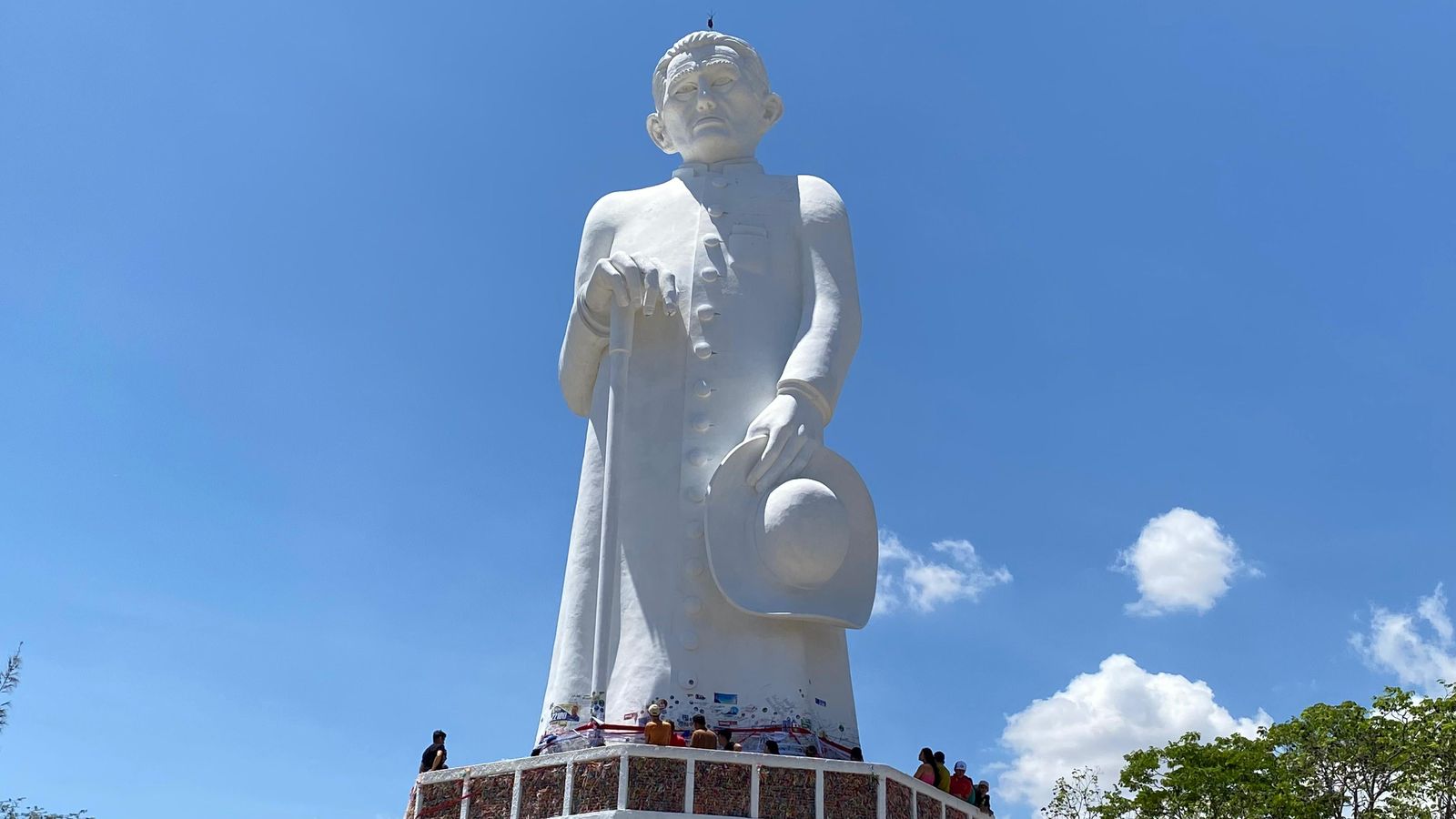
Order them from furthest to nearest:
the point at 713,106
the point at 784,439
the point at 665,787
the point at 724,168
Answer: the point at 724,168
the point at 713,106
the point at 784,439
the point at 665,787

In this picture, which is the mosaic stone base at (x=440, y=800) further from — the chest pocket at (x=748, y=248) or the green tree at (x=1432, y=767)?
the green tree at (x=1432, y=767)

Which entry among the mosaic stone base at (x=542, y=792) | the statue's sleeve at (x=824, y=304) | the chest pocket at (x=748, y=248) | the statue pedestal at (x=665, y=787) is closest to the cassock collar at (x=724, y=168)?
the statue's sleeve at (x=824, y=304)

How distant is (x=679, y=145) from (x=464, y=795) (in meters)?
6.93

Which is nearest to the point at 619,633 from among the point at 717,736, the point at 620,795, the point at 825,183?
the point at 717,736

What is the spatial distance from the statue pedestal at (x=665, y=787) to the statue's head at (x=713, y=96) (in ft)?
21.3

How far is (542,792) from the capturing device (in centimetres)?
992

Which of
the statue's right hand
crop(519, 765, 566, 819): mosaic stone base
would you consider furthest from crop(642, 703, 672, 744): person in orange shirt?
the statue's right hand

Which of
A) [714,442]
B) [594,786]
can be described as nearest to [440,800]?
[594,786]

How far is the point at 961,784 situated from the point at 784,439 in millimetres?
3014

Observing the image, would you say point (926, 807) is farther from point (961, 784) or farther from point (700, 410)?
point (700, 410)

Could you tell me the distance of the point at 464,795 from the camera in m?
10.2

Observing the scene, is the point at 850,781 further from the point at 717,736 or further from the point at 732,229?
the point at 732,229

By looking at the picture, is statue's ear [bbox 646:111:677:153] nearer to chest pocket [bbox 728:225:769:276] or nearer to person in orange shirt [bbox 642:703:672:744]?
chest pocket [bbox 728:225:769:276]

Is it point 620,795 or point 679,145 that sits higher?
point 679,145
